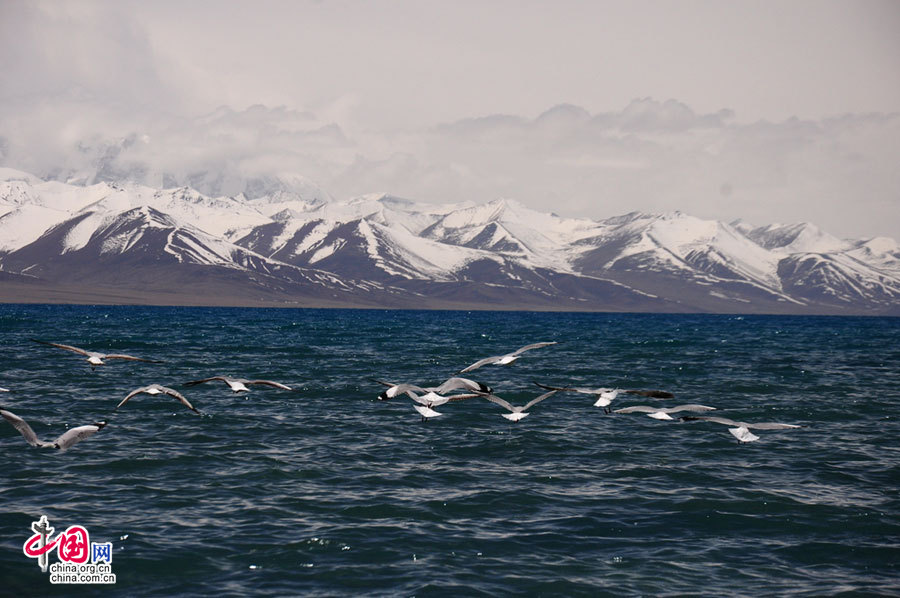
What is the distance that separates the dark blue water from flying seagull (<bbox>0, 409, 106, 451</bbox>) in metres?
1.38

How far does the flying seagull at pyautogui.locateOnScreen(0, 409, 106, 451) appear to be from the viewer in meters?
22.3

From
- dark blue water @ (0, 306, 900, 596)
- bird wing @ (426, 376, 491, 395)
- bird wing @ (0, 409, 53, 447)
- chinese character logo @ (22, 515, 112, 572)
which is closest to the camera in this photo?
dark blue water @ (0, 306, 900, 596)

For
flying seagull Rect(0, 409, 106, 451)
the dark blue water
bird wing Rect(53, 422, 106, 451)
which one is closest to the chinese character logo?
the dark blue water

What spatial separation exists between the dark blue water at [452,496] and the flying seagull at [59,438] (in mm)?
1384

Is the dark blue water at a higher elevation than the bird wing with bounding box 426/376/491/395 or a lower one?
lower

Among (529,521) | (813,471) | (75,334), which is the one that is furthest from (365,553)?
(75,334)

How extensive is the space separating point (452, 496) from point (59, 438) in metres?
11.0

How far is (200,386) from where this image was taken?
50.5m

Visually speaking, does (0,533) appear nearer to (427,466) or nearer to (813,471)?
(427,466)

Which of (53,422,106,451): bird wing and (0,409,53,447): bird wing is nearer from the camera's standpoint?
(0,409,53,447): bird wing

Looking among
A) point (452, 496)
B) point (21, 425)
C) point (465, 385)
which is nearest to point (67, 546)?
point (21, 425)

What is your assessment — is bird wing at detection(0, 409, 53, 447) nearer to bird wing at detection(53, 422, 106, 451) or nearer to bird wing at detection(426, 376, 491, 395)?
bird wing at detection(53, 422, 106, 451)

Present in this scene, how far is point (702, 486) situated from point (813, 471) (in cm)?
477

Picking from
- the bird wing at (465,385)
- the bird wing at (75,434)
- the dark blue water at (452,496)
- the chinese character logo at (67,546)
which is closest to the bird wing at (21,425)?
the bird wing at (75,434)
